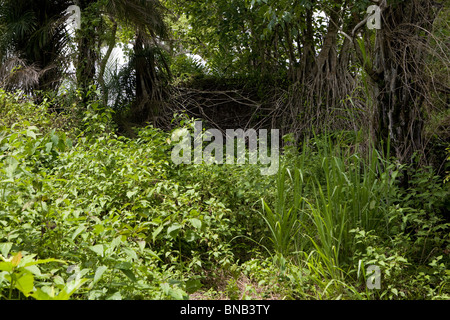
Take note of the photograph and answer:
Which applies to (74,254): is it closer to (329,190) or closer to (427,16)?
(329,190)

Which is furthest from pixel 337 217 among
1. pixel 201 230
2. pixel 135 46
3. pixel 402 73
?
pixel 135 46

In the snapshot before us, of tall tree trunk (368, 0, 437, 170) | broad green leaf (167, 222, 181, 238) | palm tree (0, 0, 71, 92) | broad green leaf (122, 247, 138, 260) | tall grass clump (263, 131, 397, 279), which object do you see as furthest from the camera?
palm tree (0, 0, 71, 92)

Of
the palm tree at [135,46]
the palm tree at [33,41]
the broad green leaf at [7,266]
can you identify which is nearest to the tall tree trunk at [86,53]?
the palm tree at [135,46]

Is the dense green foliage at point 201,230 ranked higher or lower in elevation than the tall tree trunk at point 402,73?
lower

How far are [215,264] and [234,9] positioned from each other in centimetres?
435

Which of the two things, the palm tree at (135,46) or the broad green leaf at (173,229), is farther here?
the palm tree at (135,46)

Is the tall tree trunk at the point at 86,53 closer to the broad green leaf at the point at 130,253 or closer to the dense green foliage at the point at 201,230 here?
the dense green foliage at the point at 201,230

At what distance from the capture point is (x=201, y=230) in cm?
264

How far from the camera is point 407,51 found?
3145 mm

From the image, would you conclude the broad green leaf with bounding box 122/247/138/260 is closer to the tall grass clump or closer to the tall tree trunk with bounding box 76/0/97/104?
the tall grass clump

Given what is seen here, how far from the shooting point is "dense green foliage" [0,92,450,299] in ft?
6.50

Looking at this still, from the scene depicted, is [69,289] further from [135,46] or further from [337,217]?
[135,46]

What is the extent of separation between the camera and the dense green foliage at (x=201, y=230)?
1.98 meters

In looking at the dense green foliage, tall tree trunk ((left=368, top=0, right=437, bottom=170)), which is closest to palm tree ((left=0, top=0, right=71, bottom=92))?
the dense green foliage
